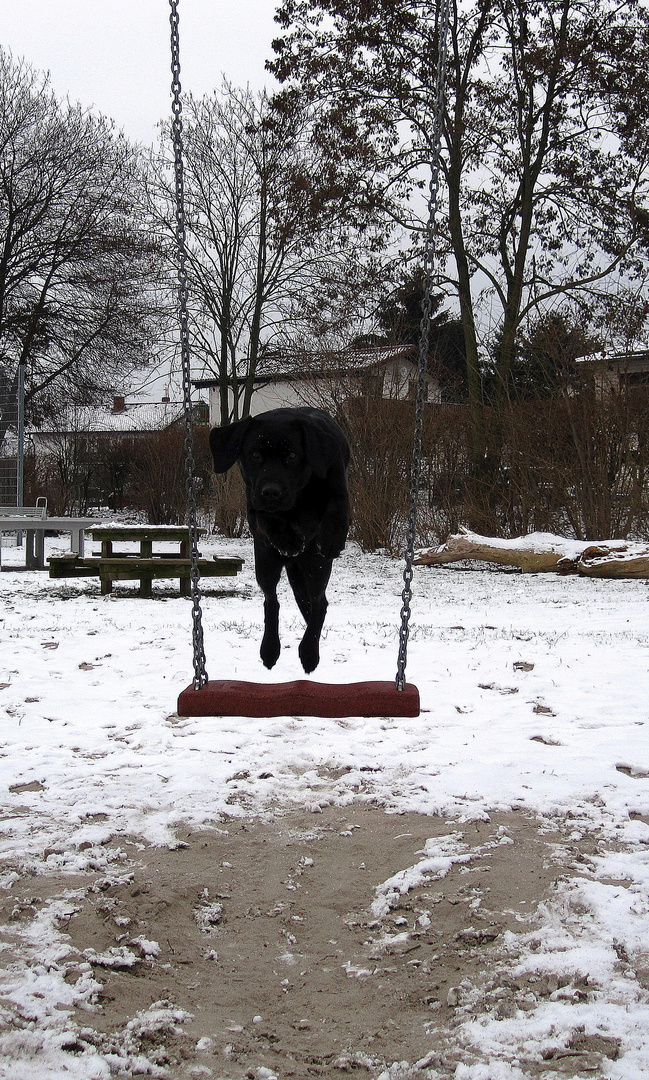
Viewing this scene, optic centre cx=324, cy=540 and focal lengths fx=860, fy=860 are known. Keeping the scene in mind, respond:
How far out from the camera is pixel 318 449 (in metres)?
3.25

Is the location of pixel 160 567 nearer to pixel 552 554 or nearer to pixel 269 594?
pixel 552 554

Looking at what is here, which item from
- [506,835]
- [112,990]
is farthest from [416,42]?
[112,990]

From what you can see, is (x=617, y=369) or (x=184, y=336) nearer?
(x=184, y=336)

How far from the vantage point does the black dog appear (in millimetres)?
3203

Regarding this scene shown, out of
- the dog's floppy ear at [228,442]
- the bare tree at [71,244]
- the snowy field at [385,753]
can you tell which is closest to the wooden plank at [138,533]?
the snowy field at [385,753]

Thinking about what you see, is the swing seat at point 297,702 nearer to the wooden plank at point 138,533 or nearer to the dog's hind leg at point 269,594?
the dog's hind leg at point 269,594

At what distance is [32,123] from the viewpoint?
1805 cm

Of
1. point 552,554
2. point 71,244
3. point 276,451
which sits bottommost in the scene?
point 552,554

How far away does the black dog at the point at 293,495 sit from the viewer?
320 centimetres

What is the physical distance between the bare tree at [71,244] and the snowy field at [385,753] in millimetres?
11801

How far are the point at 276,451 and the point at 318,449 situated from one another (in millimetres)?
164

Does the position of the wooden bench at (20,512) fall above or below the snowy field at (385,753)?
above

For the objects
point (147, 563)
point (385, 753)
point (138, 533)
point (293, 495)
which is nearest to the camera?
point (293, 495)

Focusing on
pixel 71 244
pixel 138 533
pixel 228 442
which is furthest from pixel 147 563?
pixel 71 244
